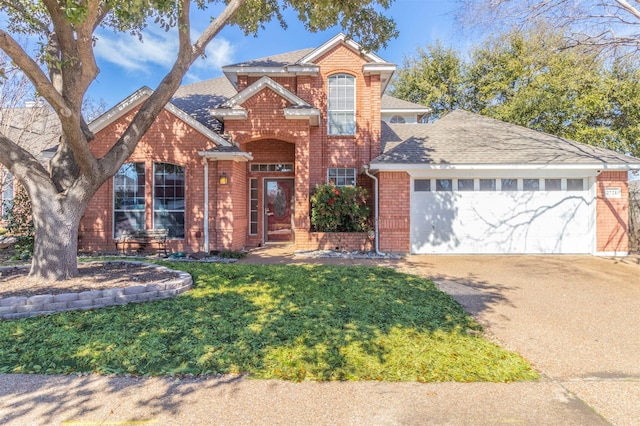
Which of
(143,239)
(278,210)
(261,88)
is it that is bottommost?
(143,239)

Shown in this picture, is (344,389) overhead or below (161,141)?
below

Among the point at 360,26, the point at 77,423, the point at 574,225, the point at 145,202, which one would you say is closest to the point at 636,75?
the point at 574,225

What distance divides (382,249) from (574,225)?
6.29 meters

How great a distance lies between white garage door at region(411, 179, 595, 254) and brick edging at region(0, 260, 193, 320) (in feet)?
26.2

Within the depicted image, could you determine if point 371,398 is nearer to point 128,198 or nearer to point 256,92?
point 256,92

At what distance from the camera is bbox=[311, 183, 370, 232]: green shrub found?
11.5 meters

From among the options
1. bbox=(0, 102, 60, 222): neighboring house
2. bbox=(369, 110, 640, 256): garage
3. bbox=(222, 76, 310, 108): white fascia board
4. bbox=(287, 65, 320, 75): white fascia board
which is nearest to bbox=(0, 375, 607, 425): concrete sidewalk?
bbox=(369, 110, 640, 256): garage

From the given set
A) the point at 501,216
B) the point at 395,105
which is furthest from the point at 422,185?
the point at 395,105

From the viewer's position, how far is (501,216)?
11.3 metres

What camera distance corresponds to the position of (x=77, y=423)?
2.71 meters

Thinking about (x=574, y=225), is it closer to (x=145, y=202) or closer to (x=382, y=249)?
(x=382, y=249)

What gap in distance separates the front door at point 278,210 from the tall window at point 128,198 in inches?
169

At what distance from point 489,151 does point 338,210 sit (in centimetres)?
543

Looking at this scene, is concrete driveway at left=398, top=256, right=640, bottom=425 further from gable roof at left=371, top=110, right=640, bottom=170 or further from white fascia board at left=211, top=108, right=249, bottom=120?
white fascia board at left=211, top=108, right=249, bottom=120
